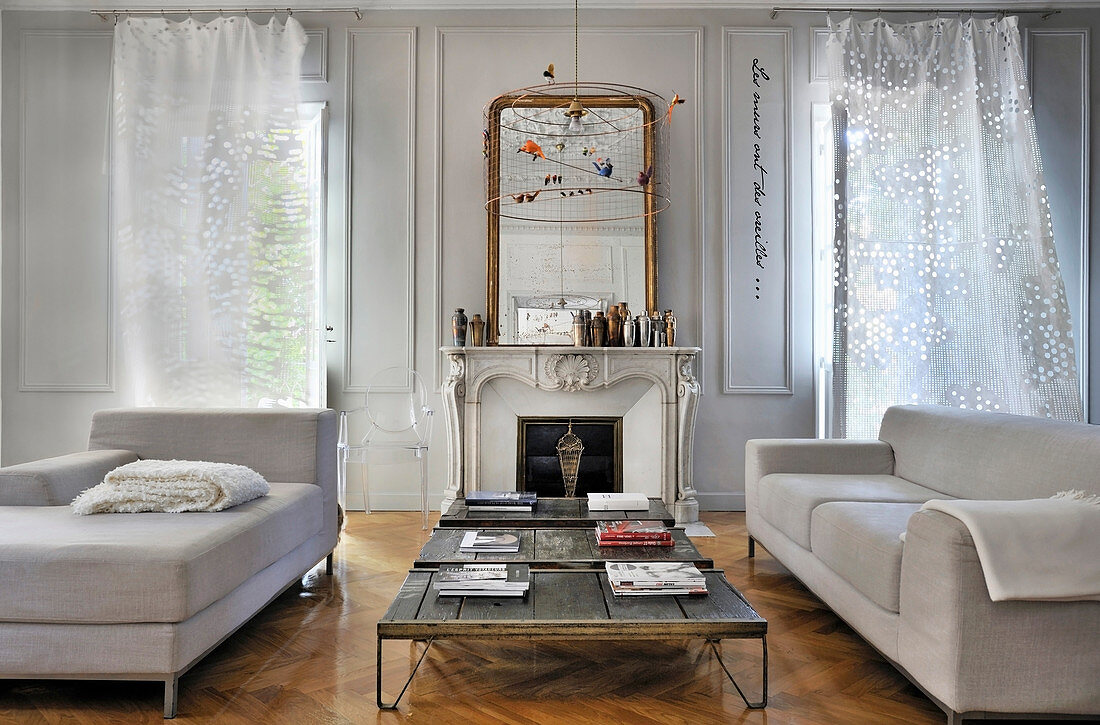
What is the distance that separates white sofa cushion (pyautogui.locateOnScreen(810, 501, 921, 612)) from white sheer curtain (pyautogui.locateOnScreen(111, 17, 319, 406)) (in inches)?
122

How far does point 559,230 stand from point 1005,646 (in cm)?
335

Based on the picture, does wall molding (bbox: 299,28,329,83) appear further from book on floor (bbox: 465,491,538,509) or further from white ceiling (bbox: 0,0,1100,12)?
book on floor (bbox: 465,491,538,509)

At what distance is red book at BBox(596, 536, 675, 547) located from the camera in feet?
8.04

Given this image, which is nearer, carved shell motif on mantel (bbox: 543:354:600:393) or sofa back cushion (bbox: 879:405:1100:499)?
sofa back cushion (bbox: 879:405:1100:499)

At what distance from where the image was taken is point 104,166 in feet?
15.4

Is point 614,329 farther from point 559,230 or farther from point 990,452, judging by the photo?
point 990,452

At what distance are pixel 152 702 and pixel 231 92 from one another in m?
3.69

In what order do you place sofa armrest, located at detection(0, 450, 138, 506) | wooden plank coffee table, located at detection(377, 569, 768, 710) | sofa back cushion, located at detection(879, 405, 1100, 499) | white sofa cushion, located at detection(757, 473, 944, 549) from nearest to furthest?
wooden plank coffee table, located at detection(377, 569, 768, 710) → sofa back cushion, located at detection(879, 405, 1100, 499) → sofa armrest, located at detection(0, 450, 138, 506) → white sofa cushion, located at detection(757, 473, 944, 549)

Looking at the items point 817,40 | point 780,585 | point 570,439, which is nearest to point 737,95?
point 817,40

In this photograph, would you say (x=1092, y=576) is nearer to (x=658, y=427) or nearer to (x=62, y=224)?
(x=658, y=427)

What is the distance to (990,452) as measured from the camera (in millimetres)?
2658

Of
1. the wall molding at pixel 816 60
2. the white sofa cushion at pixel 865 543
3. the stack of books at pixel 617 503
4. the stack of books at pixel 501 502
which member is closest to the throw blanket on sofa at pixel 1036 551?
the white sofa cushion at pixel 865 543

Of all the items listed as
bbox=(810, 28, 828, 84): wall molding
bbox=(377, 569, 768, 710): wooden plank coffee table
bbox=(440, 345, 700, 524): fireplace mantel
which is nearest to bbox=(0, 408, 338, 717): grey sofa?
bbox=(377, 569, 768, 710): wooden plank coffee table

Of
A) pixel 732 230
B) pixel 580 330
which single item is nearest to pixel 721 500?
pixel 580 330
